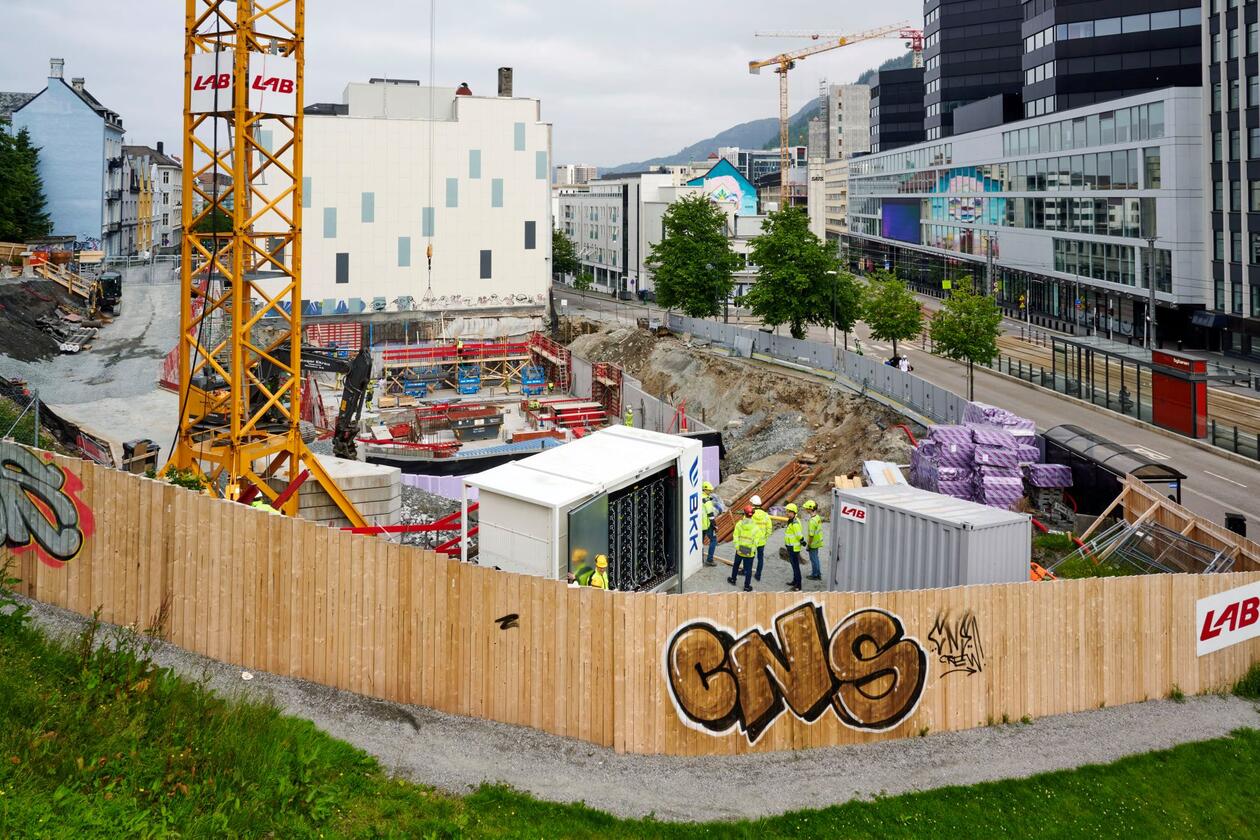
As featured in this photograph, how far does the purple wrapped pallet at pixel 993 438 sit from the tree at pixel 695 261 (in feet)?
146

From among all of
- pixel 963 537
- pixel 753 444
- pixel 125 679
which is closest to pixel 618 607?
pixel 125 679

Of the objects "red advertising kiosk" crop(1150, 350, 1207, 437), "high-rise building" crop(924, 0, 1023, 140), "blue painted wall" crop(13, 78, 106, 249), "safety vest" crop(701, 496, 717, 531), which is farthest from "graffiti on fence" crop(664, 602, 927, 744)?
"high-rise building" crop(924, 0, 1023, 140)

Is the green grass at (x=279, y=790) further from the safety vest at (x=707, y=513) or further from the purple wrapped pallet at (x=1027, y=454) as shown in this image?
the purple wrapped pallet at (x=1027, y=454)

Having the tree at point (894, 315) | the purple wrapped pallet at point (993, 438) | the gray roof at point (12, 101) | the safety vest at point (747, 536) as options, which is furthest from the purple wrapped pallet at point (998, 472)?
the gray roof at point (12, 101)

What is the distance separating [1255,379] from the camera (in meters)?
44.9

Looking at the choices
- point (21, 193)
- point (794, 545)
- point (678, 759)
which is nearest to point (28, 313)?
point (21, 193)

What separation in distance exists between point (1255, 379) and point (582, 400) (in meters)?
30.1

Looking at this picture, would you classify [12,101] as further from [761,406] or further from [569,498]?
[569,498]

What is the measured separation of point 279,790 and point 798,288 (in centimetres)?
4902

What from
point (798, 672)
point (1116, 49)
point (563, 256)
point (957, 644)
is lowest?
point (798, 672)

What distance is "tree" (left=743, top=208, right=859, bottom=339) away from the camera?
56844 mm

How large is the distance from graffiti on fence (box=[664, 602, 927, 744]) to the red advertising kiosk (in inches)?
1030

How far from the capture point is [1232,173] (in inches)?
2170

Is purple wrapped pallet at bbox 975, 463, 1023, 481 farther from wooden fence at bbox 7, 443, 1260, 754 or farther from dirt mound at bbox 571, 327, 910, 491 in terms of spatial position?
wooden fence at bbox 7, 443, 1260, 754
